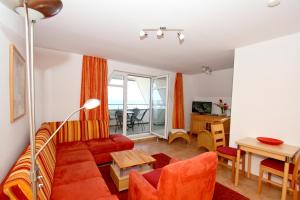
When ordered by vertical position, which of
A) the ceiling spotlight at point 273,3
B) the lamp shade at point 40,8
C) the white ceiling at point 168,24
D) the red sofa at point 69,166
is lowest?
the red sofa at point 69,166

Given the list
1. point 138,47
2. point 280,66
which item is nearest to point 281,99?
point 280,66

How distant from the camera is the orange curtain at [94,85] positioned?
139 inches

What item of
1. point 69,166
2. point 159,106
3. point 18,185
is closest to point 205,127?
point 159,106

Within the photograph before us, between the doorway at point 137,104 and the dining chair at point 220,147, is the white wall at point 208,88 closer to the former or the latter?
the doorway at point 137,104

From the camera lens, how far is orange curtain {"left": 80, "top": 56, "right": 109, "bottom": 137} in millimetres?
3525

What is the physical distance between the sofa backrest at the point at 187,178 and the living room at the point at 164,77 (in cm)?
2

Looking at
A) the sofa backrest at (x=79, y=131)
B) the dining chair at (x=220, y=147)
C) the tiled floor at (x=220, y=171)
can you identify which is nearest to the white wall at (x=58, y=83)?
the sofa backrest at (x=79, y=131)

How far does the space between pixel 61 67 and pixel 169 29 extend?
102 inches

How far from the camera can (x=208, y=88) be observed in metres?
5.32

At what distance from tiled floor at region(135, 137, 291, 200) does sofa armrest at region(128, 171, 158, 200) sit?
165cm

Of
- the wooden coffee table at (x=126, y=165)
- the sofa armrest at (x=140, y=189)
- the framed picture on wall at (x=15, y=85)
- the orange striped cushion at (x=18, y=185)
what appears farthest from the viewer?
the wooden coffee table at (x=126, y=165)

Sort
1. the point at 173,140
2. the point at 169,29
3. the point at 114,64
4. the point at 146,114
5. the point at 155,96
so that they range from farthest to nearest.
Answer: the point at 146,114
the point at 155,96
the point at 173,140
the point at 114,64
the point at 169,29

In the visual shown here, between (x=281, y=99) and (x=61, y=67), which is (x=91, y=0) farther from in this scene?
(x=281, y=99)

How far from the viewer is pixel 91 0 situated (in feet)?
5.01
